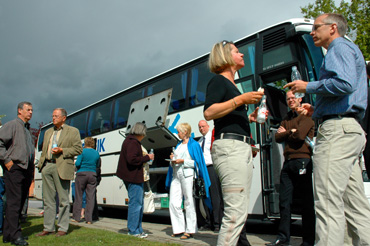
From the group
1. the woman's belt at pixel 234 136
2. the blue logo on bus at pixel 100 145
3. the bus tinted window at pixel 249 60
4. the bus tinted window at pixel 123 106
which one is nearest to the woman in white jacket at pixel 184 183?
the bus tinted window at pixel 249 60

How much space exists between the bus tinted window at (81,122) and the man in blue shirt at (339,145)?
11467mm

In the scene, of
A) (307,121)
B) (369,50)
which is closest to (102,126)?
(307,121)

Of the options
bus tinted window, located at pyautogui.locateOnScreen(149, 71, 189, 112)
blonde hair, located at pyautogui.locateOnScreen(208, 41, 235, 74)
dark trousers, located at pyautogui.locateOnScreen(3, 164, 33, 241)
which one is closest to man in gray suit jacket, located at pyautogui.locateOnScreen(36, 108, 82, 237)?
dark trousers, located at pyautogui.locateOnScreen(3, 164, 33, 241)

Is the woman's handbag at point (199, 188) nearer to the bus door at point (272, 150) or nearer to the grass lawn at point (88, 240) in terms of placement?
the bus door at point (272, 150)

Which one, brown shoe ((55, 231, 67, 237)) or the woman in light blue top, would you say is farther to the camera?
the woman in light blue top

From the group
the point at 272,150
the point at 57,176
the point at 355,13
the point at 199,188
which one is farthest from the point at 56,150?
the point at 355,13

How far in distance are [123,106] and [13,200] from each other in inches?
235

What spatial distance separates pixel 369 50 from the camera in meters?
18.4

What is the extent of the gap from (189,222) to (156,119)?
337 centimetres

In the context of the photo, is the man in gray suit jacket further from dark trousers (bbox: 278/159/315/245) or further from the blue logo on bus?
the blue logo on bus

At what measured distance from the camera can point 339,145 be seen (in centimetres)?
259

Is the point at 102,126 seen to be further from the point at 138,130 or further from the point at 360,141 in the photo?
the point at 360,141

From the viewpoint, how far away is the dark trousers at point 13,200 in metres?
5.13

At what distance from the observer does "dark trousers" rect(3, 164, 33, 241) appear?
513 centimetres
